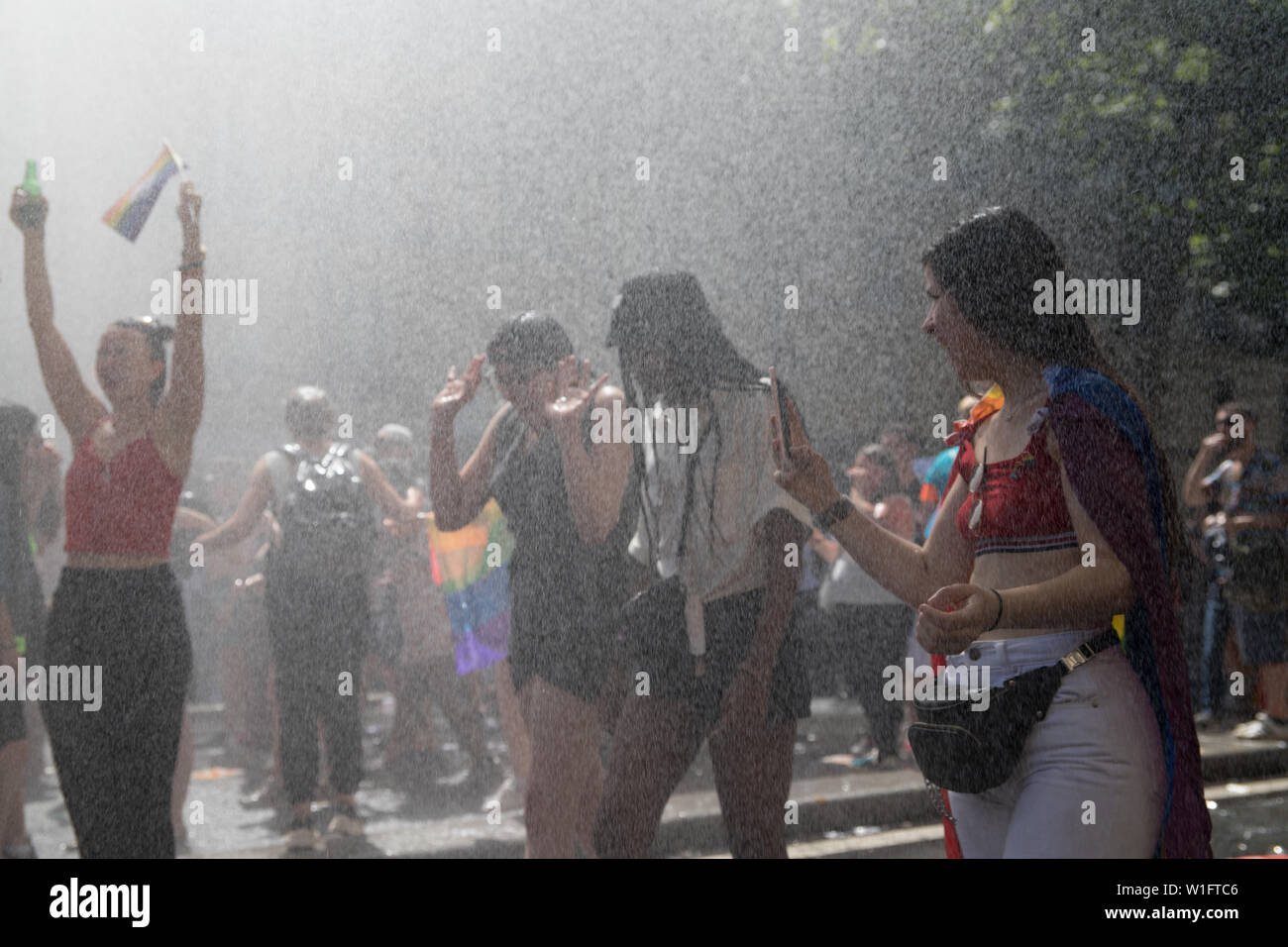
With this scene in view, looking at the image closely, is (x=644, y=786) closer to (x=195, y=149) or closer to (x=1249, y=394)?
(x=195, y=149)

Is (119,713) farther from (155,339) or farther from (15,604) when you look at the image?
(15,604)

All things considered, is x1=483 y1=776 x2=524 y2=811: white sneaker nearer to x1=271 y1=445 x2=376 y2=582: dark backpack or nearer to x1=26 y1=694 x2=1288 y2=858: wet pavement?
x1=26 y1=694 x2=1288 y2=858: wet pavement

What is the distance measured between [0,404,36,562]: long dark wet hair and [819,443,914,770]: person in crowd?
13.2 feet

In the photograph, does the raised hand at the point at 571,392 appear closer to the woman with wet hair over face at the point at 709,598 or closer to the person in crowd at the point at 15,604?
the woman with wet hair over face at the point at 709,598

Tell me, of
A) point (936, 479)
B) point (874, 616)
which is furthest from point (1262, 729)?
point (936, 479)

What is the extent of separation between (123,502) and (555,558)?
1.12 metres

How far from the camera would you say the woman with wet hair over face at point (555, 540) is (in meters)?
3.78

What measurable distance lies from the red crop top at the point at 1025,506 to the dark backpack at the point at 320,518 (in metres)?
3.71

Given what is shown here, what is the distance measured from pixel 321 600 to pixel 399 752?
2055 mm

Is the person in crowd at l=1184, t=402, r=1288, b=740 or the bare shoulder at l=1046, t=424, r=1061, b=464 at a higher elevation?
the bare shoulder at l=1046, t=424, r=1061, b=464

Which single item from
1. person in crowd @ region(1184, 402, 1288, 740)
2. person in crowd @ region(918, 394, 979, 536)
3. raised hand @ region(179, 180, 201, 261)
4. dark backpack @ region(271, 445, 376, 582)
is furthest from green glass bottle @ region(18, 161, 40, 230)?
person in crowd @ region(1184, 402, 1288, 740)

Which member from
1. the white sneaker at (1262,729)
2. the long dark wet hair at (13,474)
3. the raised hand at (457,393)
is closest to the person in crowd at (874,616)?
the white sneaker at (1262,729)

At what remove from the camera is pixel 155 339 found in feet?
13.0

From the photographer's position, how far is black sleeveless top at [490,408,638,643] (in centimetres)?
383
